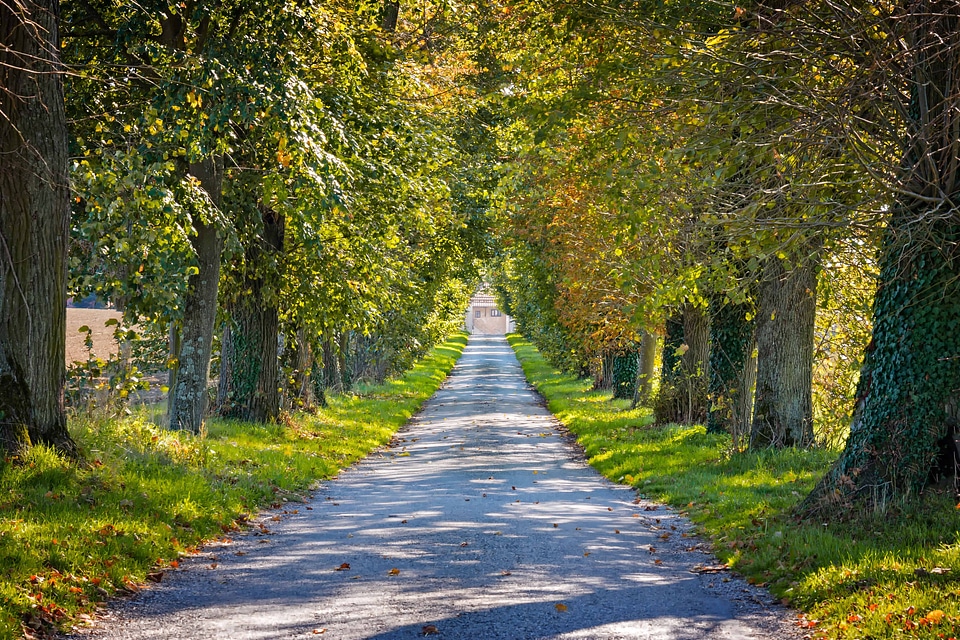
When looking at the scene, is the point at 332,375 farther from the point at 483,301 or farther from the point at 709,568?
the point at 483,301

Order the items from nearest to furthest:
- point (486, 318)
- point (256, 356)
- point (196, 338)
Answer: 1. point (196, 338)
2. point (256, 356)
3. point (486, 318)

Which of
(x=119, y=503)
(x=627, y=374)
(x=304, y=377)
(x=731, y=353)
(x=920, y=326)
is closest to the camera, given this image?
(x=920, y=326)

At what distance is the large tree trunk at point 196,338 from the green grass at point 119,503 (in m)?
0.65

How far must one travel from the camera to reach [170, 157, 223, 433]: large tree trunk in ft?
49.8

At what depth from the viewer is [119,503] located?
9500mm

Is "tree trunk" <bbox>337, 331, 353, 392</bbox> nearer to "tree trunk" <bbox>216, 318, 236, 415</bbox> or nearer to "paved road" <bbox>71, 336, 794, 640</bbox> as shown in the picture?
"tree trunk" <bbox>216, 318, 236, 415</bbox>

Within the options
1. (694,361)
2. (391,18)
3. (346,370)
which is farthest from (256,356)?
(346,370)

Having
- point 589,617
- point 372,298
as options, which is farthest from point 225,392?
point 589,617

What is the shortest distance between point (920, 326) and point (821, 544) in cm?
238

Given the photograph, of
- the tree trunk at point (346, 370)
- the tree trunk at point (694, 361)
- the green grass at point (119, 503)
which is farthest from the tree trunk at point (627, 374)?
the green grass at point (119, 503)

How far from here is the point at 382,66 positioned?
16047 mm

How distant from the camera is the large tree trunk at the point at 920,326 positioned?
360 inches

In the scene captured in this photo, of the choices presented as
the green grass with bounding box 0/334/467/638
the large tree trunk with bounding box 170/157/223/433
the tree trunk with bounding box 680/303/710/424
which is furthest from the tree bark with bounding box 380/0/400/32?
the green grass with bounding box 0/334/467/638

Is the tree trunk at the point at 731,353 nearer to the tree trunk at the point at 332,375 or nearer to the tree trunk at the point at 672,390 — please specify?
the tree trunk at the point at 672,390
